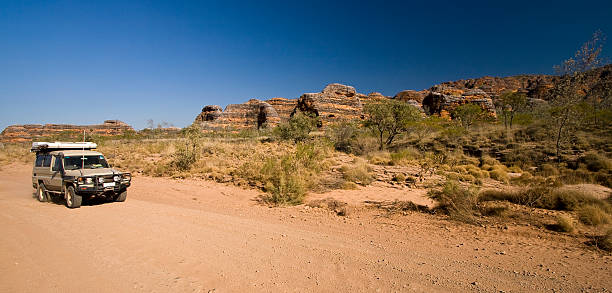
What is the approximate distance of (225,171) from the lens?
11.6 meters

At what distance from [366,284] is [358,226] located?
2.23 m

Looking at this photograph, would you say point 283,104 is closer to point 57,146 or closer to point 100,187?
point 57,146

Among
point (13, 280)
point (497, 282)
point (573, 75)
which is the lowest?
point (13, 280)

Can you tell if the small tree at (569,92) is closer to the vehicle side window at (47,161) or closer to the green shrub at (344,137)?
the green shrub at (344,137)

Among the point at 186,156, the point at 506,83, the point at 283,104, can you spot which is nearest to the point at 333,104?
the point at 283,104

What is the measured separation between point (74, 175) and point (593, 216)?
11.5 meters

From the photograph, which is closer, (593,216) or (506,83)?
(593,216)

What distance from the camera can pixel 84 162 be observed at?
7.02 metres

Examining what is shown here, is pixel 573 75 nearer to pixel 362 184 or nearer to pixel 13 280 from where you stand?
pixel 362 184

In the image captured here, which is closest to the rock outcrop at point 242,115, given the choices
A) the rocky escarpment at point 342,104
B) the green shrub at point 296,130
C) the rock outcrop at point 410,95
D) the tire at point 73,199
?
the rocky escarpment at point 342,104

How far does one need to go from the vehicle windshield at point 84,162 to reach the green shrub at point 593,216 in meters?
11.8

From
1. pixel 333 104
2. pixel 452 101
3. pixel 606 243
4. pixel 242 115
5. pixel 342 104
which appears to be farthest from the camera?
pixel 242 115

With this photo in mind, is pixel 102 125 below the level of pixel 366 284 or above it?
above

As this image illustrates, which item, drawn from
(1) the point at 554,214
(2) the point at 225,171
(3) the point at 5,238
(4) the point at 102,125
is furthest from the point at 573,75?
(4) the point at 102,125
